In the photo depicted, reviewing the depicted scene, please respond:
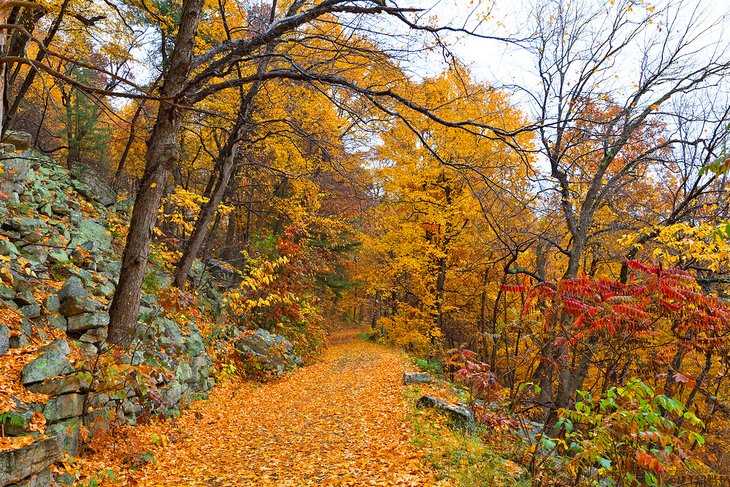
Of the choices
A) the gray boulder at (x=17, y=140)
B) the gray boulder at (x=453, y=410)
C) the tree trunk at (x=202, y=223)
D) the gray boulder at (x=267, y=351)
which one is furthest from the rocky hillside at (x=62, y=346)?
the gray boulder at (x=453, y=410)

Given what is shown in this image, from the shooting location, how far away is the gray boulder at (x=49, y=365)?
4348mm

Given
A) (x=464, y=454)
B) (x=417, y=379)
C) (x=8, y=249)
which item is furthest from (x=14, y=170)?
(x=464, y=454)

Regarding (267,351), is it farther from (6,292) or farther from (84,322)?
(6,292)

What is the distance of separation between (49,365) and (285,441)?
319 cm

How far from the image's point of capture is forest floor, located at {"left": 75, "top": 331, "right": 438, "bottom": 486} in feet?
15.1

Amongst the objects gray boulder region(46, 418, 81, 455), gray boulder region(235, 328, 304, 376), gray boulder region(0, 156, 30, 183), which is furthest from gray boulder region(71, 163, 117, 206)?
gray boulder region(46, 418, 81, 455)

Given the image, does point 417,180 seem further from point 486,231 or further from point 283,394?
point 283,394

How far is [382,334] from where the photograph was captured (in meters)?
21.2

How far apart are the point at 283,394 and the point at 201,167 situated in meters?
11.1

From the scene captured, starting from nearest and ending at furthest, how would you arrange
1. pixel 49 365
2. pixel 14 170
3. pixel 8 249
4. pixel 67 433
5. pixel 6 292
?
1. pixel 67 433
2. pixel 49 365
3. pixel 6 292
4. pixel 8 249
5. pixel 14 170

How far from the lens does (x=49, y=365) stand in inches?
179

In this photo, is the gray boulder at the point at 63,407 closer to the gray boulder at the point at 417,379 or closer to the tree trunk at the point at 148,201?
the tree trunk at the point at 148,201

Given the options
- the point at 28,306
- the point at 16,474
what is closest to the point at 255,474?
the point at 16,474

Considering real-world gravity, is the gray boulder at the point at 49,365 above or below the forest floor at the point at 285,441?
above
